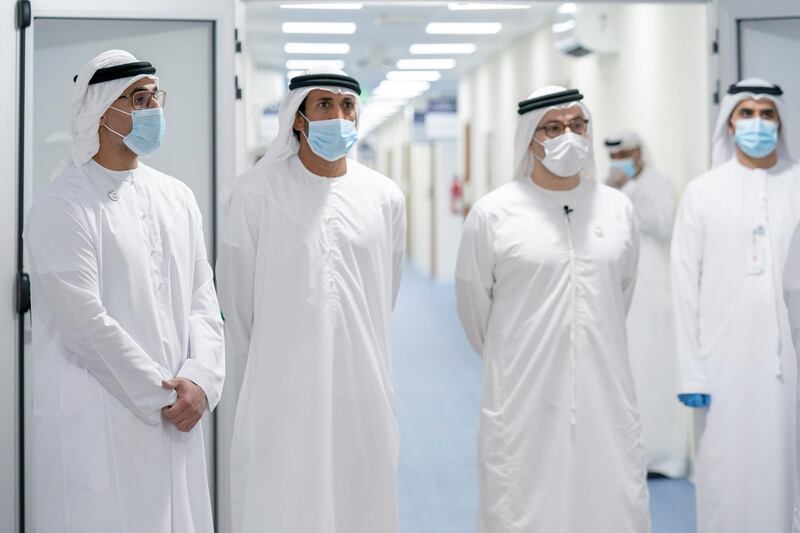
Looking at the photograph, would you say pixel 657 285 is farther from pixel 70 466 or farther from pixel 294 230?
pixel 70 466

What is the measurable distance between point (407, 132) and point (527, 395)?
17.9 metres

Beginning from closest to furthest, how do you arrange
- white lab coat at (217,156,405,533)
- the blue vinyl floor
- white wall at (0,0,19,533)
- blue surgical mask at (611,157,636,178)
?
1. white lab coat at (217,156,405,533)
2. white wall at (0,0,19,533)
3. the blue vinyl floor
4. blue surgical mask at (611,157,636,178)

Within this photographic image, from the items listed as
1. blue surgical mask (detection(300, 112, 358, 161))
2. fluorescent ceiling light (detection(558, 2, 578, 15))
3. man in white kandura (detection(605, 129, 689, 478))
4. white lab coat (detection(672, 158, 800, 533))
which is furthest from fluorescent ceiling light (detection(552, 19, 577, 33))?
blue surgical mask (detection(300, 112, 358, 161))

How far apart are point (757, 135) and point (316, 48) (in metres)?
8.44

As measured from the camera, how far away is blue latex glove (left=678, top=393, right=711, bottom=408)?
3828mm

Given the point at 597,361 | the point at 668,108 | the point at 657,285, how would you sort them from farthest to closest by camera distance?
the point at 668,108, the point at 657,285, the point at 597,361

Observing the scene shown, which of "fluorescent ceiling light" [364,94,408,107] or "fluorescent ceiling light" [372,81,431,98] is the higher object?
"fluorescent ceiling light" [364,94,408,107]

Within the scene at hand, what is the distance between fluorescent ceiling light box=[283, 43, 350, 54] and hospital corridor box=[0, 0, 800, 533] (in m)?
7.10

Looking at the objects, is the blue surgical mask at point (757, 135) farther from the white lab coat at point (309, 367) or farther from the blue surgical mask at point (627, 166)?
the blue surgical mask at point (627, 166)

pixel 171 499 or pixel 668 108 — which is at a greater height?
pixel 668 108

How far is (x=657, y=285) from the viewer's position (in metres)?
5.62

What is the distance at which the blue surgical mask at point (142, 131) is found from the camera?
286cm

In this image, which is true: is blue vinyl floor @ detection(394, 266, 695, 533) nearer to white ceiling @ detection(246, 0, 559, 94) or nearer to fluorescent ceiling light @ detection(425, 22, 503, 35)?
white ceiling @ detection(246, 0, 559, 94)

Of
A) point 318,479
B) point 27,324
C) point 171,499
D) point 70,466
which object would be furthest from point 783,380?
point 27,324
